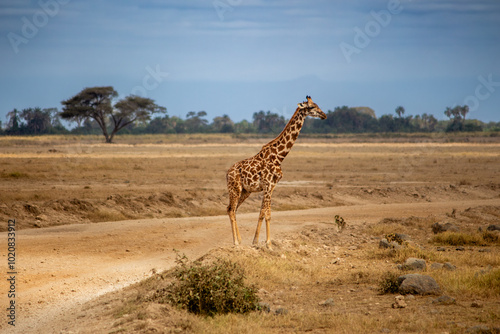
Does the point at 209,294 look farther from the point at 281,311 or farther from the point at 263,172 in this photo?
the point at 263,172

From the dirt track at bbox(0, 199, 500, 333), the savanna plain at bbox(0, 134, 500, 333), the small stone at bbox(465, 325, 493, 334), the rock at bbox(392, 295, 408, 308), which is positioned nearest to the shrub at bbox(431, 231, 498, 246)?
the savanna plain at bbox(0, 134, 500, 333)

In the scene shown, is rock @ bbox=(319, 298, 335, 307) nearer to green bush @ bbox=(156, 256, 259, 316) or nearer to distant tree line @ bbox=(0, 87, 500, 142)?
green bush @ bbox=(156, 256, 259, 316)

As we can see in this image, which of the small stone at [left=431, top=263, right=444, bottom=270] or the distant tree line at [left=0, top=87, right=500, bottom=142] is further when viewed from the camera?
the distant tree line at [left=0, top=87, right=500, bottom=142]

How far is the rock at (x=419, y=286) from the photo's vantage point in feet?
32.1

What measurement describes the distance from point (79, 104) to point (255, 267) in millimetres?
72487

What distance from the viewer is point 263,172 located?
12266 mm

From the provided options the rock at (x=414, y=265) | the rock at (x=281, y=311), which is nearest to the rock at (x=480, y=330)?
the rock at (x=281, y=311)

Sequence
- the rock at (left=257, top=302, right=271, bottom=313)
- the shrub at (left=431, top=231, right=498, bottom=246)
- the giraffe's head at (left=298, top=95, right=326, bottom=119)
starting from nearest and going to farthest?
the rock at (left=257, top=302, right=271, bottom=313), the giraffe's head at (left=298, top=95, right=326, bottom=119), the shrub at (left=431, top=231, right=498, bottom=246)

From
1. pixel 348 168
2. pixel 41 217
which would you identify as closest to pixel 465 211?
pixel 41 217

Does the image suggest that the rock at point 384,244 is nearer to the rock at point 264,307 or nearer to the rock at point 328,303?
the rock at point 328,303

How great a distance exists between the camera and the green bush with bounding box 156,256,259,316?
8.80 meters

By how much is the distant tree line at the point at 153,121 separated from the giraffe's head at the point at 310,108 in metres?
66.1

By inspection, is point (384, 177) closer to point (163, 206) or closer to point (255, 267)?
point (163, 206)

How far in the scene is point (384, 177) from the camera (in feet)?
110
